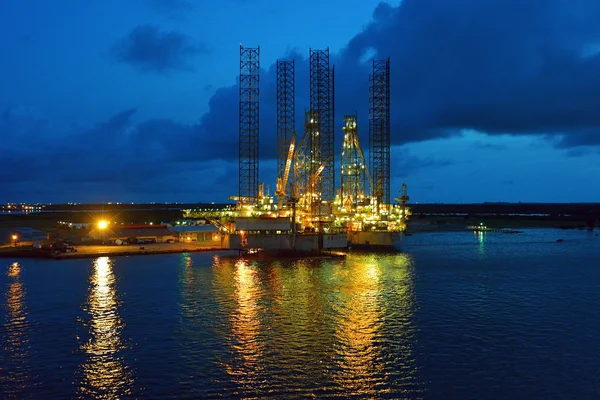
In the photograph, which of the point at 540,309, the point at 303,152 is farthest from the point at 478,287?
the point at 303,152

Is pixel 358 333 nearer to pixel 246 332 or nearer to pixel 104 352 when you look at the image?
pixel 246 332

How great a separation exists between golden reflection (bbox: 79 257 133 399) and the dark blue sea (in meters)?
0.12

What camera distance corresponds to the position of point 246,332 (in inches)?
1502

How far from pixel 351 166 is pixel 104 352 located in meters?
91.7

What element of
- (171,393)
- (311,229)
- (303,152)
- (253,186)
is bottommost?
(171,393)

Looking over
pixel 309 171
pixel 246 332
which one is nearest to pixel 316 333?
pixel 246 332

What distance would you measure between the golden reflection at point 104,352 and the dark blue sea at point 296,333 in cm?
12

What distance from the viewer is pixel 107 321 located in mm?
40938

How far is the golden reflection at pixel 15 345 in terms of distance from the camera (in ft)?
90.7

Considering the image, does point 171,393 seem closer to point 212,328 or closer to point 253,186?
point 212,328

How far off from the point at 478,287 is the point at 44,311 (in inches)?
1650

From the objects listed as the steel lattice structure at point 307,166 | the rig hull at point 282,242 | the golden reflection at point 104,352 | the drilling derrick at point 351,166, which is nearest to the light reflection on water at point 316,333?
the golden reflection at point 104,352

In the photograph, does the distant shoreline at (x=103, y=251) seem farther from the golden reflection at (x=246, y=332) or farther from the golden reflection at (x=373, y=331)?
the golden reflection at (x=373, y=331)

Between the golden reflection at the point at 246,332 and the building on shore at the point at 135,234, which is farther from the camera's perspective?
the building on shore at the point at 135,234
